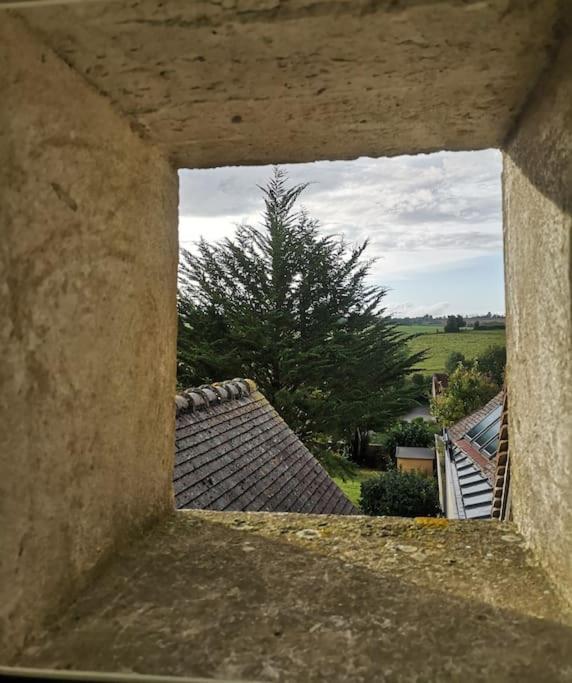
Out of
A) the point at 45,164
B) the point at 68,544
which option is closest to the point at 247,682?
the point at 68,544

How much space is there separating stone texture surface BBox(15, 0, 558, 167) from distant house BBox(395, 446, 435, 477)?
575 inches

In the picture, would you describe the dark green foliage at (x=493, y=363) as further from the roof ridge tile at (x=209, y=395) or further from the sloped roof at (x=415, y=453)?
the roof ridge tile at (x=209, y=395)

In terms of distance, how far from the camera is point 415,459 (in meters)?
15.4

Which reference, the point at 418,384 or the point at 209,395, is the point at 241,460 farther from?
the point at 418,384

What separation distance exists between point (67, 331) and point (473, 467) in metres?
9.31

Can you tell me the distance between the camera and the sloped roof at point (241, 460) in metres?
3.93

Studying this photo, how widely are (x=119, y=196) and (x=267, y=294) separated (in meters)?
14.9

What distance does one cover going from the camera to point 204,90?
1040 mm

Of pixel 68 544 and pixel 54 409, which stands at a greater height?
pixel 54 409

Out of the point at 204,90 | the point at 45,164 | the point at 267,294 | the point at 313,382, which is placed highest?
the point at 267,294

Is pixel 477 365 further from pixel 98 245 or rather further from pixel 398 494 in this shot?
pixel 98 245

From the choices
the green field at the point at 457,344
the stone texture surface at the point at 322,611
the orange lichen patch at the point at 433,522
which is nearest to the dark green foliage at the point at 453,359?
the green field at the point at 457,344

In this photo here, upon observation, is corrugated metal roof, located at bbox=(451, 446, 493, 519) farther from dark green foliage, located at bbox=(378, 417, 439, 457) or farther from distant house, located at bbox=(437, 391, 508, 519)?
dark green foliage, located at bbox=(378, 417, 439, 457)

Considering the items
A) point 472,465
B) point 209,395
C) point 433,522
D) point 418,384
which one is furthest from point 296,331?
point 433,522
